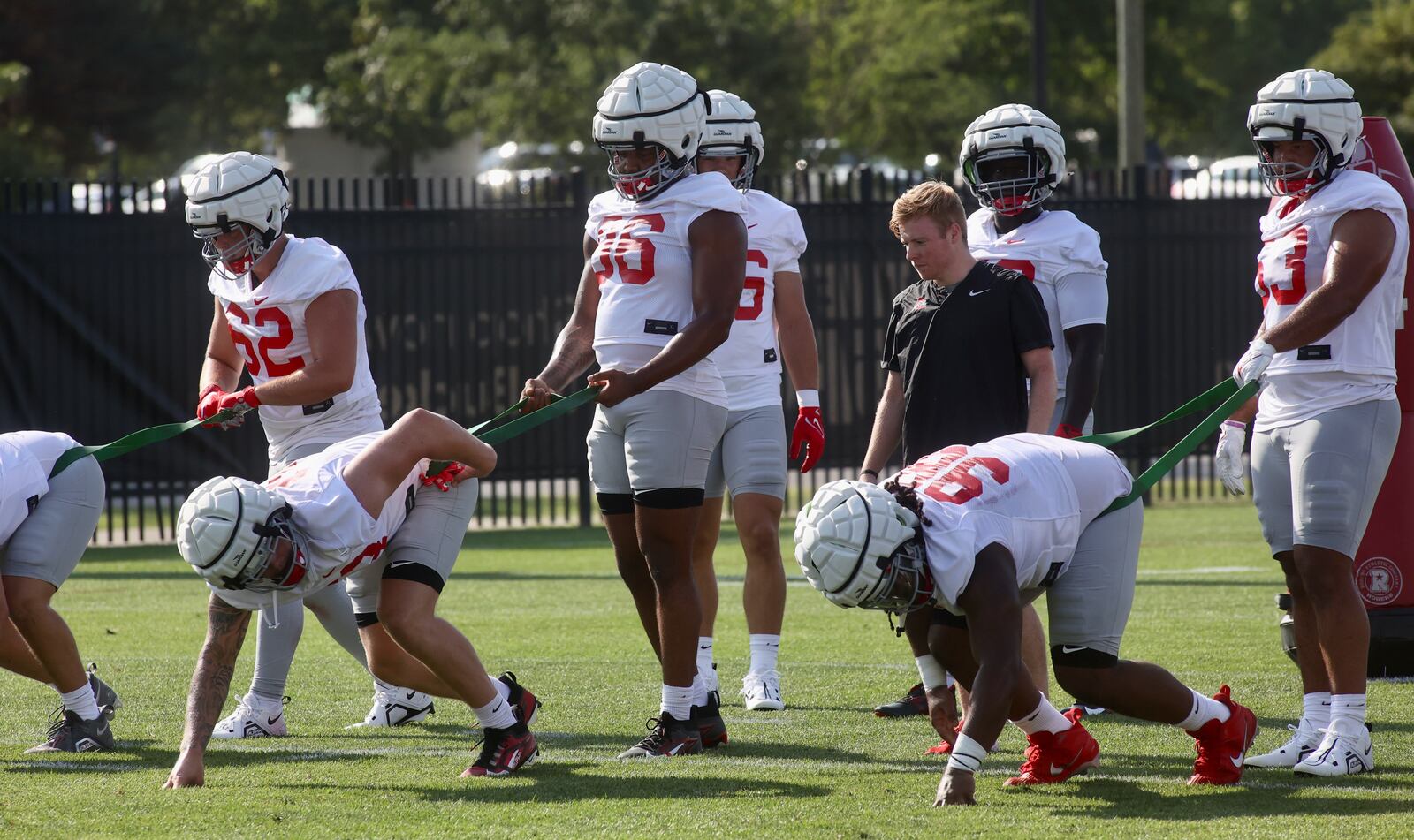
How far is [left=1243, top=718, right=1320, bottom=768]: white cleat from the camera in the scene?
5492 mm

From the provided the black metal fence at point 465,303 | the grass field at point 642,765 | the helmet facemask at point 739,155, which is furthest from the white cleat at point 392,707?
the black metal fence at point 465,303

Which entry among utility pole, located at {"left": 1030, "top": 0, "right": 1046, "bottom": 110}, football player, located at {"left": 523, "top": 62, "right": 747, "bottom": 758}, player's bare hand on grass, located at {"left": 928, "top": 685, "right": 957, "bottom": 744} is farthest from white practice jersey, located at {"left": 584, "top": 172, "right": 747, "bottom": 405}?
utility pole, located at {"left": 1030, "top": 0, "right": 1046, "bottom": 110}

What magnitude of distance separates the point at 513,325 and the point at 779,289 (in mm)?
6781

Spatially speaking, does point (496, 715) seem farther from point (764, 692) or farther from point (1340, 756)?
point (1340, 756)

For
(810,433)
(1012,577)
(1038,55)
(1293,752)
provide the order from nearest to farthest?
(1012,577), (1293,752), (810,433), (1038,55)

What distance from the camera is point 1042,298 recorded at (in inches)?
245

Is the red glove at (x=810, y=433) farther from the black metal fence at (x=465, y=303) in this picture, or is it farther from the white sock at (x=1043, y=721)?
the black metal fence at (x=465, y=303)

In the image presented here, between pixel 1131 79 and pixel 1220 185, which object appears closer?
pixel 1220 185

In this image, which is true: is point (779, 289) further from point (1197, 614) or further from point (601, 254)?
point (1197, 614)

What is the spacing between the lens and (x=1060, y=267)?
248 inches

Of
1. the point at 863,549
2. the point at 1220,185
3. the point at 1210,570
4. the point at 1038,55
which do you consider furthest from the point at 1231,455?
the point at 1038,55

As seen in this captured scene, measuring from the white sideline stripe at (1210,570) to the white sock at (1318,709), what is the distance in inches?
195

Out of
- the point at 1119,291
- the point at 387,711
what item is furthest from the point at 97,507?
the point at 1119,291

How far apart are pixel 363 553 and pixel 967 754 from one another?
1837mm
